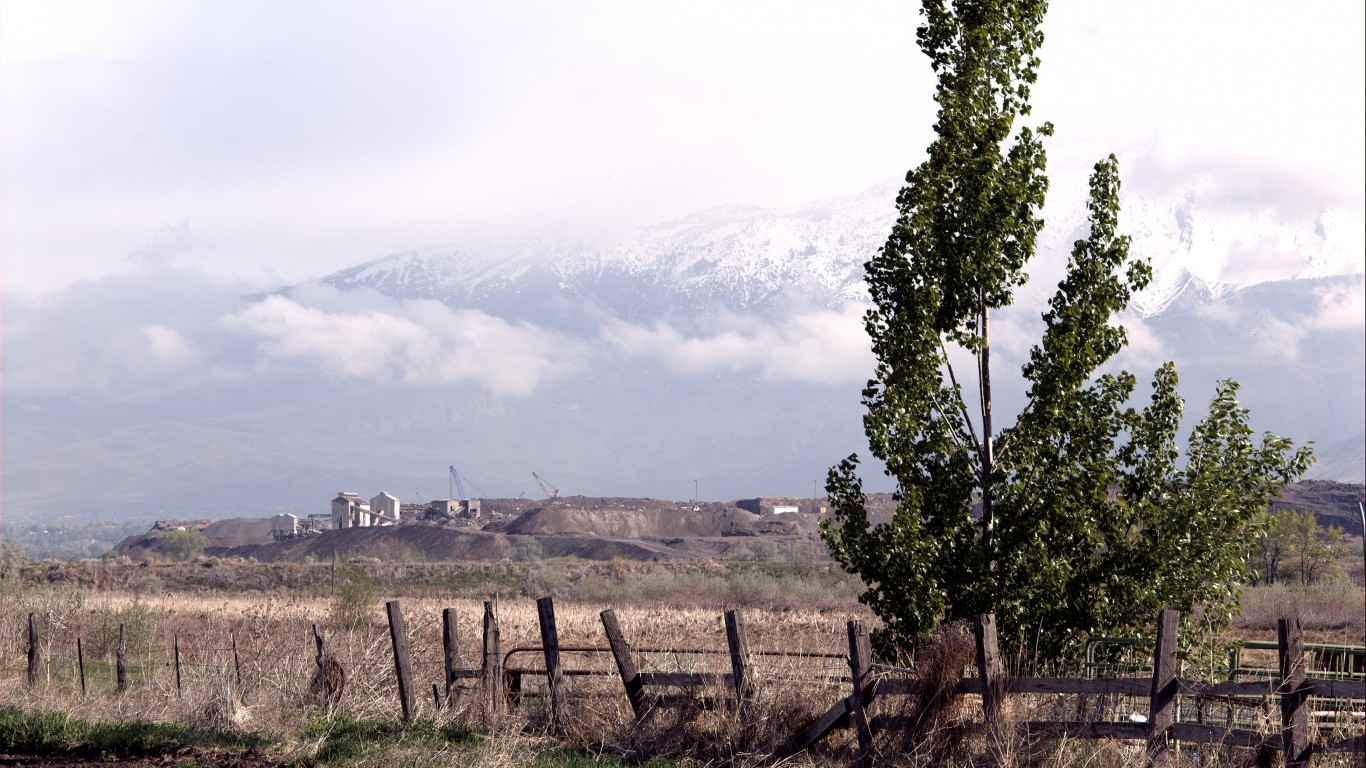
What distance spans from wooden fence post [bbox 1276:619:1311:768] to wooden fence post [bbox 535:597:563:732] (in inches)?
313

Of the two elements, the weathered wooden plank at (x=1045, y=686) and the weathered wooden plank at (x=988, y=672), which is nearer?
the weathered wooden plank at (x=1045, y=686)

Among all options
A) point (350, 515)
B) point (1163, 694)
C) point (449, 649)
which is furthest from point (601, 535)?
point (1163, 694)

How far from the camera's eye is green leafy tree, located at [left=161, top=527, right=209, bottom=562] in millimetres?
146250

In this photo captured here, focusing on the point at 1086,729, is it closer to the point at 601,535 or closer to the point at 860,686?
the point at 860,686

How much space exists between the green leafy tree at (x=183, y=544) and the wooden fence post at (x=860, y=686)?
5606 inches

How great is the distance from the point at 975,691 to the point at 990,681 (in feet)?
1.00

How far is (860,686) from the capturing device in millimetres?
13195

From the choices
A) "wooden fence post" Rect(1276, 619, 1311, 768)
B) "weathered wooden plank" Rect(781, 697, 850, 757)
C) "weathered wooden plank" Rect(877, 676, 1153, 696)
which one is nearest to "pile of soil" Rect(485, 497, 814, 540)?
"weathered wooden plank" Rect(781, 697, 850, 757)

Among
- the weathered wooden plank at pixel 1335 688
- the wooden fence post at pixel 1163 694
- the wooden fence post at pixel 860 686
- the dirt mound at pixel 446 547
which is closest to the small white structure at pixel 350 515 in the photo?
the dirt mound at pixel 446 547

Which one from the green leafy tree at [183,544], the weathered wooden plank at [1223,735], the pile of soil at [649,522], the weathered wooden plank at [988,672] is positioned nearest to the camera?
the weathered wooden plank at [1223,735]

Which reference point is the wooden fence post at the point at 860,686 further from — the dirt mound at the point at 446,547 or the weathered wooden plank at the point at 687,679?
the dirt mound at the point at 446,547

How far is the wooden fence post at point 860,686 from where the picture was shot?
13148mm

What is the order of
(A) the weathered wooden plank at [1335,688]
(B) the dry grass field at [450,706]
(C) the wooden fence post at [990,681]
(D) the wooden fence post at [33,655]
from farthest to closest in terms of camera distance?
1. (D) the wooden fence post at [33,655]
2. (B) the dry grass field at [450,706]
3. (C) the wooden fence post at [990,681]
4. (A) the weathered wooden plank at [1335,688]

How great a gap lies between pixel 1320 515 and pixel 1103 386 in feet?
563
